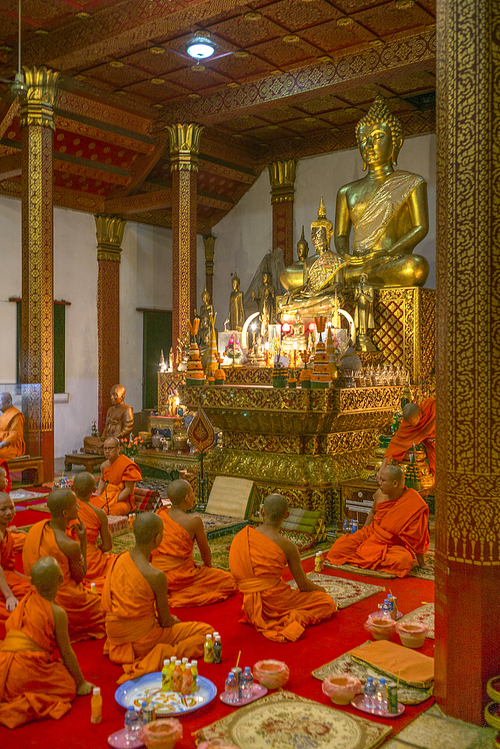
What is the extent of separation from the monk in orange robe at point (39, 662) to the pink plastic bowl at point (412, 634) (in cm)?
163

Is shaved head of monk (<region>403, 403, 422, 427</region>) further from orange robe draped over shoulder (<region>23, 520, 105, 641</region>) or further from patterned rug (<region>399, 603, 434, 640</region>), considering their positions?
orange robe draped over shoulder (<region>23, 520, 105, 641</region>)

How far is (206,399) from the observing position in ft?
24.5

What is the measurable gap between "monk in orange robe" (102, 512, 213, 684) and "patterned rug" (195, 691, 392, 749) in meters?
0.58

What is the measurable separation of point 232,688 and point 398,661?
Answer: 87cm

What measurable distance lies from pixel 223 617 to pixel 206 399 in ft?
11.5

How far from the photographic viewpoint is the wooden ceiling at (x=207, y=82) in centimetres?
796

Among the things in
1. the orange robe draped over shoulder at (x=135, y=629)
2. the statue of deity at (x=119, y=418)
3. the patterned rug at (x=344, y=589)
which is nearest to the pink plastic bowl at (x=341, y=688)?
the orange robe draped over shoulder at (x=135, y=629)

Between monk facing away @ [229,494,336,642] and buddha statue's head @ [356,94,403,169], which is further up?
buddha statue's head @ [356,94,403,169]

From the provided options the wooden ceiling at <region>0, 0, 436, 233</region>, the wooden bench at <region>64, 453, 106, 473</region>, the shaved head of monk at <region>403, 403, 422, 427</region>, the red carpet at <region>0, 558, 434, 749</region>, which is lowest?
the red carpet at <region>0, 558, 434, 749</region>

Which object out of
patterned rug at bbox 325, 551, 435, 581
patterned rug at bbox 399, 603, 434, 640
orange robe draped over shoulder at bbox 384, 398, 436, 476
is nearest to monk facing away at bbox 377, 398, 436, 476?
orange robe draped over shoulder at bbox 384, 398, 436, 476

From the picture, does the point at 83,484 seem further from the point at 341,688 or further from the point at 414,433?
the point at 414,433

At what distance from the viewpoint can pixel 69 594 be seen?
3863mm

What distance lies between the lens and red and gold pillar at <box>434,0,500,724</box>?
291cm

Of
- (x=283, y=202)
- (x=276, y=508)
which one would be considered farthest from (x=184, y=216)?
(x=276, y=508)
